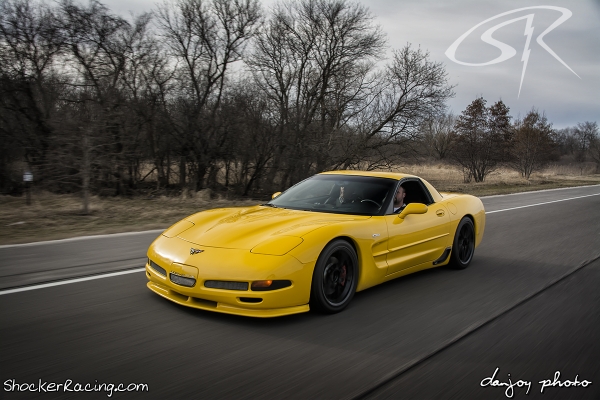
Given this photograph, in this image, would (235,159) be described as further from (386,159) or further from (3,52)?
(3,52)

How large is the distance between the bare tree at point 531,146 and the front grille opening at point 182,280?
3701cm

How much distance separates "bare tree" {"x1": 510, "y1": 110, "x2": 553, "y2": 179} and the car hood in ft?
117

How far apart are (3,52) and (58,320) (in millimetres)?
16074

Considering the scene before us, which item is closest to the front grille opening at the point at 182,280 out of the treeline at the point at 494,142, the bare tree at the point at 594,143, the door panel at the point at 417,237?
the door panel at the point at 417,237

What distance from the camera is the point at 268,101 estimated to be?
22.9 metres

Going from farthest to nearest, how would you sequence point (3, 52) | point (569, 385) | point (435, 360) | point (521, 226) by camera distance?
point (3, 52)
point (521, 226)
point (435, 360)
point (569, 385)

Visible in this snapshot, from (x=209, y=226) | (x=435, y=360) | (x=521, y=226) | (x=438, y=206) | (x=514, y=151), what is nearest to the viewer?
(x=435, y=360)

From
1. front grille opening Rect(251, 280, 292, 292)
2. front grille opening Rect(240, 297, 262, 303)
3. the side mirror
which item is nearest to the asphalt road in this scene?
front grille opening Rect(240, 297, 262, 303)

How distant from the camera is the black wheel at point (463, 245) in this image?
248 inches

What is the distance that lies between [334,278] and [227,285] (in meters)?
1.03

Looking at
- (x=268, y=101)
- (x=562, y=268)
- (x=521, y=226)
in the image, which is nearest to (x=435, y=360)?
(x=562, y=268)

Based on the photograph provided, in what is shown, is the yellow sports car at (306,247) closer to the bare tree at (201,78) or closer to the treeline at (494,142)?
the bare tree at (201,78)

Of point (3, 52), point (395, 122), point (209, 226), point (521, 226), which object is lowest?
point (521, 226)

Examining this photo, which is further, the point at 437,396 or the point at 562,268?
the point at 562,268
